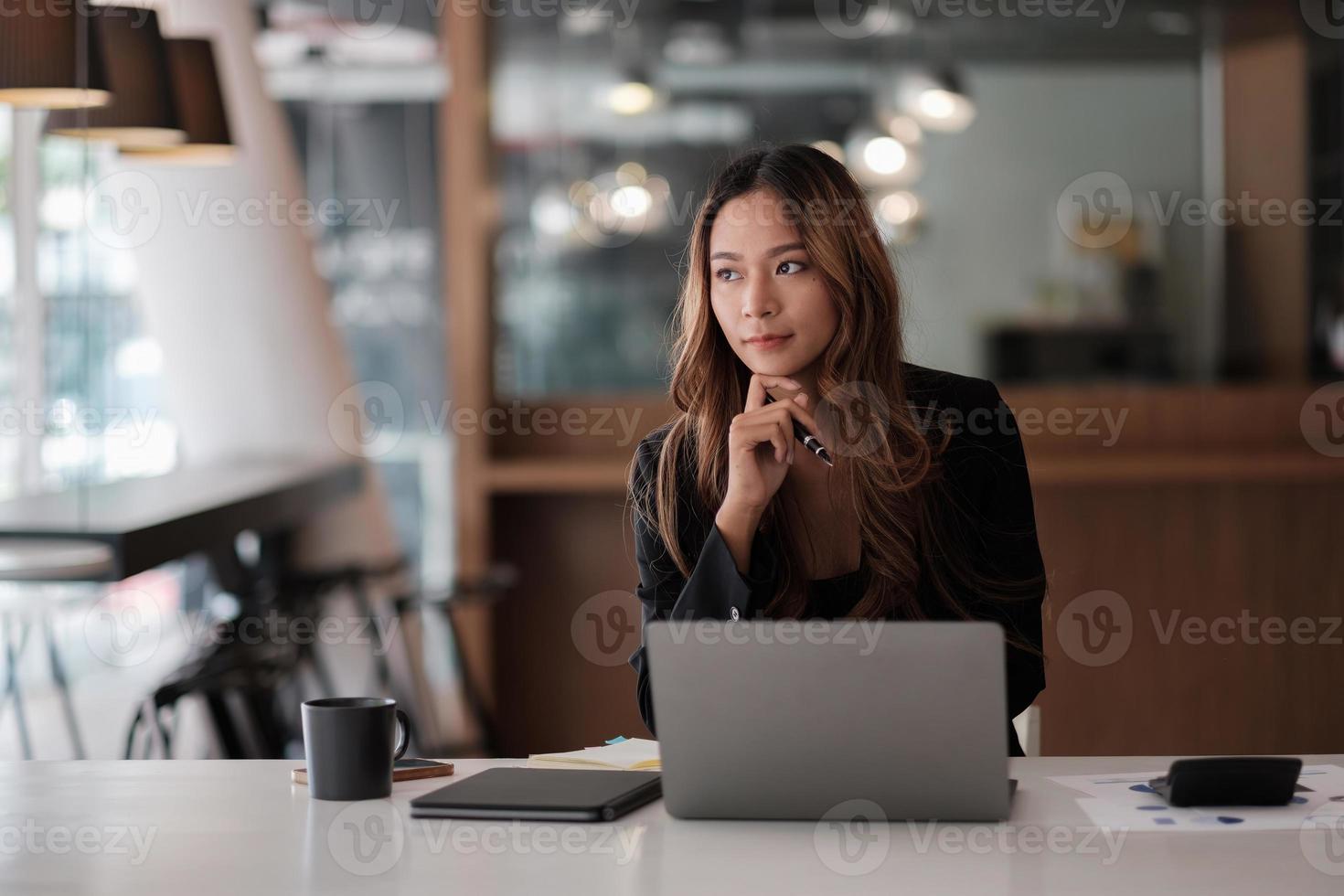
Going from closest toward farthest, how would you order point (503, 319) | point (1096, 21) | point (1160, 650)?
1. point (1160, 650)
2. point (503, 319)
3. point (1096, 21)

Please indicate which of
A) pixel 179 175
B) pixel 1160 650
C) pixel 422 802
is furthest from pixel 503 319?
pixel 422 802

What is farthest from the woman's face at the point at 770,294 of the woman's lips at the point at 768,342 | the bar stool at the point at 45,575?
the bar stool at the point at 45,575

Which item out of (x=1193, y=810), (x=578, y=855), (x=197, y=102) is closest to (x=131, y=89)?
(x=197, y=102)

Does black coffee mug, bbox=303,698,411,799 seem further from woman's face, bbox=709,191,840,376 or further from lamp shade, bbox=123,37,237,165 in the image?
lamp shade, bbox=123,37,237,165

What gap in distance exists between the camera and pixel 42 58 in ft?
8.29

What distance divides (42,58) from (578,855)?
6.53 ft

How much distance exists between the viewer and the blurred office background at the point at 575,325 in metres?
3.75

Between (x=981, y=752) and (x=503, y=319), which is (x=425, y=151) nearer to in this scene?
(x=503, y=319)

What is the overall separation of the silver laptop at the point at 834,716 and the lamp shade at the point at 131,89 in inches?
89.7

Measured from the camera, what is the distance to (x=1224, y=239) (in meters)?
6.73

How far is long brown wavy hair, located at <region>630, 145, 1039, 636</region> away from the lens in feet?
5.86

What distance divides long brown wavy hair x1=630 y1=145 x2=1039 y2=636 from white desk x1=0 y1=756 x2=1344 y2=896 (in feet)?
1.57

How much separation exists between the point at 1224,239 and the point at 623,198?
2.84m

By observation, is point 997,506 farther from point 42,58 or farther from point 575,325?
point 575,325
